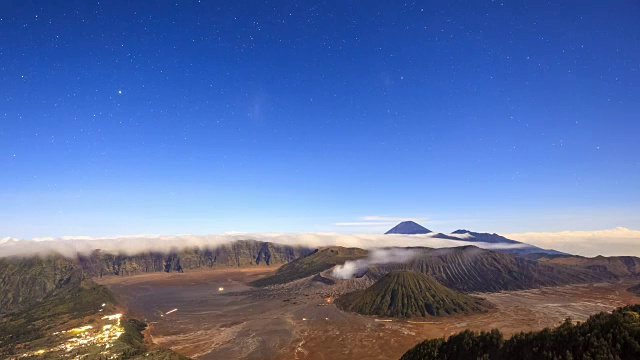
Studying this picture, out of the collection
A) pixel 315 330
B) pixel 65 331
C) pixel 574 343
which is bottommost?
pixel 315 330

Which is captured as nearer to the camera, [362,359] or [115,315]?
[362,359]

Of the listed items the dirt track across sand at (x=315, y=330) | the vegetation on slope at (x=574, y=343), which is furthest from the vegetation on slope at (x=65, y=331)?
the vegetation on slope at (x=574, y=343)

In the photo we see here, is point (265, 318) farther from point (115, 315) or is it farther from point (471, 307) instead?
point (471, 307)

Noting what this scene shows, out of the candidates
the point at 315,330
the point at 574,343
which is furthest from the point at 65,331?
the point at 574,343

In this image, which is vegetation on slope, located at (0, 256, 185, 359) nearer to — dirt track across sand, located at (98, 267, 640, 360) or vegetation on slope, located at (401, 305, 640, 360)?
dirt track across sand, located at (98, 267, 640, 360)

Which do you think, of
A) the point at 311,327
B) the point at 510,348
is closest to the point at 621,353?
the point at 510,348

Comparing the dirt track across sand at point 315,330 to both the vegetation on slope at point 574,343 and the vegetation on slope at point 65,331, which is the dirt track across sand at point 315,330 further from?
the vegetation on slope at point 574,343

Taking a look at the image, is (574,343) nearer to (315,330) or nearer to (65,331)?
(315,330)

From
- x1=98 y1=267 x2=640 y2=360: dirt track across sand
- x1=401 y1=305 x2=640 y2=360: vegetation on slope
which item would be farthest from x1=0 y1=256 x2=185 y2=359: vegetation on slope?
x1=401 y1=305 x2=640 y2=360: vegetation on slope
